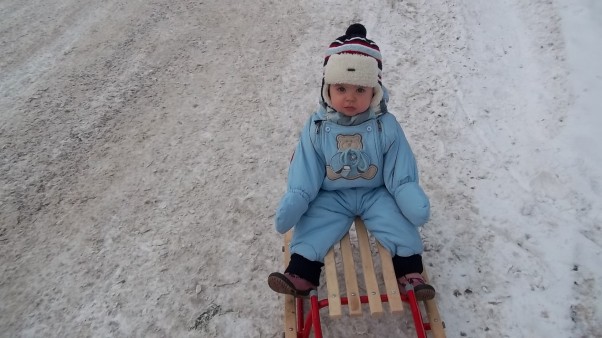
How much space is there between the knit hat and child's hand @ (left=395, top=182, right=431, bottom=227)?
59 cm

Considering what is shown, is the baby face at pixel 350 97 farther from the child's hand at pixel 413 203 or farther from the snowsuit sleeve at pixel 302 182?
the child's hand at pixel 413 203

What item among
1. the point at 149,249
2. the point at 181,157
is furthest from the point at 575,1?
the point at 149,249

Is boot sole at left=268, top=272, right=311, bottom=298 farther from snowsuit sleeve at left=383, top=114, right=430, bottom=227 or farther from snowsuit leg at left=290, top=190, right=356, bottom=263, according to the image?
snowsuit sleeve at left=383, top=114, right=430, bottom=227

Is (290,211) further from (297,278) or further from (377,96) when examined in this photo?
(377,96)

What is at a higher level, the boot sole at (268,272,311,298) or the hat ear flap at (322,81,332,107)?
the hat ear flap at (322,81,332,107)

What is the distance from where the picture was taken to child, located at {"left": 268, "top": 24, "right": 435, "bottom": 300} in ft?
9.21

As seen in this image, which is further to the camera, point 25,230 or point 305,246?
point 25,230

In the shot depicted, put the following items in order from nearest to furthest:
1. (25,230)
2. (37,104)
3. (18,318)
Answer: (18,318) → (25,230) → (37,104)

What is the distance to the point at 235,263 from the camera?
354cm

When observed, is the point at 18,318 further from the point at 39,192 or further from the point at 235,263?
the point at 235,263

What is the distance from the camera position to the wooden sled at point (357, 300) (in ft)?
8.37

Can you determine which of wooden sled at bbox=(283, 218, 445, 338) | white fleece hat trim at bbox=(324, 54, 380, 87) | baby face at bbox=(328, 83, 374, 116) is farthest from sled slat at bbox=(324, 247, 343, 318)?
white fleece hat trim at bbox=(324, 54, 380, 87)

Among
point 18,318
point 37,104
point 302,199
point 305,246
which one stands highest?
point 302,199

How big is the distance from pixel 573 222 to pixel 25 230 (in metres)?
4.48
